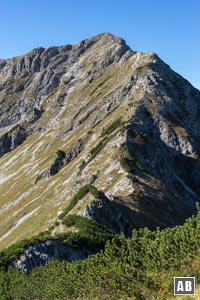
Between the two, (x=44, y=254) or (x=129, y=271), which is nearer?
(x=129, y=271)

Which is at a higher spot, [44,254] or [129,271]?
[44,254]

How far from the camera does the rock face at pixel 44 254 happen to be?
83125 millimetres

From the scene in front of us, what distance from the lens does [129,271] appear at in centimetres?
6344

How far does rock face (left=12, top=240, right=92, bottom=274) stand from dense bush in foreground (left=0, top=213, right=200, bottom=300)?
9.55 m

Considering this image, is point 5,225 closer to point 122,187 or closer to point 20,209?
point 20,209

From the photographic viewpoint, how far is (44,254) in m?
86.6

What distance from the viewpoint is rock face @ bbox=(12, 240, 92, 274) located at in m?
83.1

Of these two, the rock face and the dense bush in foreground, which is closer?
the dense bush in foreground

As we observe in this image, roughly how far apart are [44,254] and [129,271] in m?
27.6

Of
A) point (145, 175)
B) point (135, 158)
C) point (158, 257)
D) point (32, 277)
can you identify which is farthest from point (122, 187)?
point (158, 257)

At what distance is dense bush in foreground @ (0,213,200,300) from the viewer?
5866 centimetres

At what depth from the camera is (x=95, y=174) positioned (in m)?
165

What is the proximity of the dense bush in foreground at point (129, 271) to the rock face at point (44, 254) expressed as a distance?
955 centimetres

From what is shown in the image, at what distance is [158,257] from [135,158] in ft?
356
